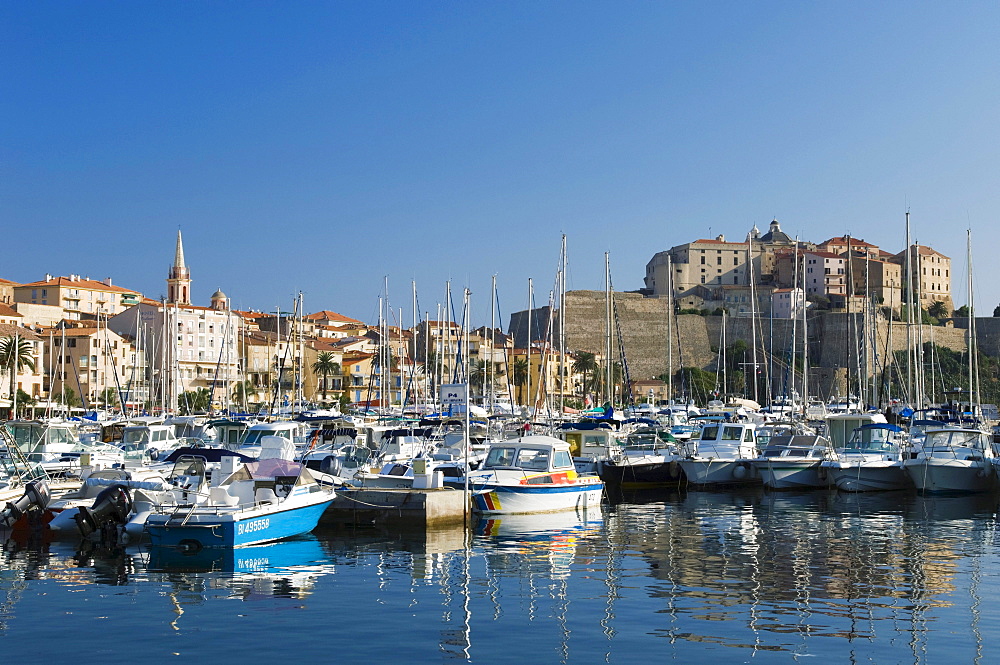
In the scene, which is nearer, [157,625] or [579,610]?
[157,625]

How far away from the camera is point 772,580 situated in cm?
1645

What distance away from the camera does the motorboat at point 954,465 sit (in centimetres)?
2969

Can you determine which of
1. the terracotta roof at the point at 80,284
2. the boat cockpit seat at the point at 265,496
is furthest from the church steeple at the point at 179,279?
the boat cockpit seat at the point at 265,496

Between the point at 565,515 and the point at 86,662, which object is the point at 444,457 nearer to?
the point at 565,515

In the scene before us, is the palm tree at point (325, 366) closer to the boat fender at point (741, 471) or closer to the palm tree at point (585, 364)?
the palm tree at point (585, 364)

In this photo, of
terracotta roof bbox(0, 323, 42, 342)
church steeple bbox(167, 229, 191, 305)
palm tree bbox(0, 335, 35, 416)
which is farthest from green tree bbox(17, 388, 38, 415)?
church steeple bbox(167, 229, 191, 305)

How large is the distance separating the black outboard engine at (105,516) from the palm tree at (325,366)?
6856cm

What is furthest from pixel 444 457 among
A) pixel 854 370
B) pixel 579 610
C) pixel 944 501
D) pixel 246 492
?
pixel 854 370

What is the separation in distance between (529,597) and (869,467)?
58.2 feet

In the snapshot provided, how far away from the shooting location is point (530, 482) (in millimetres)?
23062

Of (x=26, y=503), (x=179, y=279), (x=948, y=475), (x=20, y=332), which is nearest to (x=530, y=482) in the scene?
(x=26, y=503)

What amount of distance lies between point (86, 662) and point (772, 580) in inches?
368

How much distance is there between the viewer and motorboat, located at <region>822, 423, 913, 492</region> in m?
30.3

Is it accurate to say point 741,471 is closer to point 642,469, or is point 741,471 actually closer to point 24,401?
point 642,469
